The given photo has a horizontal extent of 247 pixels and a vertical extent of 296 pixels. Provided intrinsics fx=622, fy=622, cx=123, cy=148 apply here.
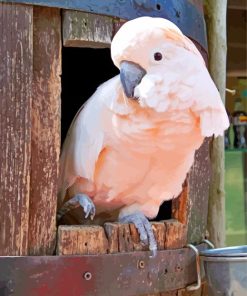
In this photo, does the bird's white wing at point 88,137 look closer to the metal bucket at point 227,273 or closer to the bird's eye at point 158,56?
the bird's eye at point 158,56

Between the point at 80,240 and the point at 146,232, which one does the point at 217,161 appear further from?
the point at 80,240

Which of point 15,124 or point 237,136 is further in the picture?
point 237,136

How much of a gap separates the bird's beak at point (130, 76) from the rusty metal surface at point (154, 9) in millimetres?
166

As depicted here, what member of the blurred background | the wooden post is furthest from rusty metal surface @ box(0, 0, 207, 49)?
the blurred background

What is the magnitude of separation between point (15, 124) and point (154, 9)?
0.42 meters

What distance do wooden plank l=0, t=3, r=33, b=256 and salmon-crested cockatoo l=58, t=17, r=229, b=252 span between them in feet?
0.50

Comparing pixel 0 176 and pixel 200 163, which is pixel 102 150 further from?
pixel 200 163

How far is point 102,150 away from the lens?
126 centimetres

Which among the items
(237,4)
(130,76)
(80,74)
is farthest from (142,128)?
(237,4)

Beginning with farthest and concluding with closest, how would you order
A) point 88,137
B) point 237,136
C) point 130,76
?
point 237,136 → point 88,137 → point 130,76

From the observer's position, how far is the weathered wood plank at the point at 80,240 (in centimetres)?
119

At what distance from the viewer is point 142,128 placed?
3.88 ft

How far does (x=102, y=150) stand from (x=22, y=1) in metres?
0.33

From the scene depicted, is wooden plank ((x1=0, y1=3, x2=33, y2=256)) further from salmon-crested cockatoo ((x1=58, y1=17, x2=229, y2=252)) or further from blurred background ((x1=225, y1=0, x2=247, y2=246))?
blurred background ((x1=225, y1=0, x2=247, y2=246))
